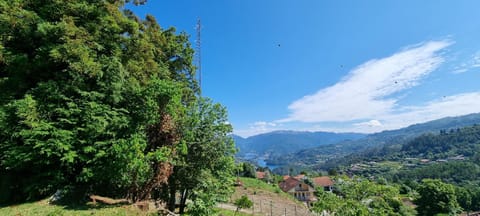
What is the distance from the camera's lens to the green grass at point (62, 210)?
690cm

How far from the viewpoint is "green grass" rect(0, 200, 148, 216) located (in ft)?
22.6

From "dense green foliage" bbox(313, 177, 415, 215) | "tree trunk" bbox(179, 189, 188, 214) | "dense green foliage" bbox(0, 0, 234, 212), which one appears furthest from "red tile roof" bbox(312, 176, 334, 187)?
"dense green foliage" bbox(0, 0, 234, 212)

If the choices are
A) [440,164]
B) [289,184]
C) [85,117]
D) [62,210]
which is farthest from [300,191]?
[440,164]

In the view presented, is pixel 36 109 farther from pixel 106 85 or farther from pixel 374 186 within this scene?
pixel 374 186

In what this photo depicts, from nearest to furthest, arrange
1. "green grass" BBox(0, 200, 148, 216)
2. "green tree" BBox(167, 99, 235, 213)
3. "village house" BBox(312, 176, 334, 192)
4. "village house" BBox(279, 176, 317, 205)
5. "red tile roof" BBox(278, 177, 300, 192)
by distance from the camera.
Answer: "green grass" BBox(0, 200, 148, 216) → "green tree" BBox(167, 99, 235, 213) → "village house" BBox(279, 176, 317, 205) → "red tile roof" BBox(278, 177, 300, 192) → "village house" BBox(312, 176, 334, 192)

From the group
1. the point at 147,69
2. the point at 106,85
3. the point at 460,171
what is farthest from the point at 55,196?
the point at 460,171

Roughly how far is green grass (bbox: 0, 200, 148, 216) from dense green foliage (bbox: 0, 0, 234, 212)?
2.55 ft

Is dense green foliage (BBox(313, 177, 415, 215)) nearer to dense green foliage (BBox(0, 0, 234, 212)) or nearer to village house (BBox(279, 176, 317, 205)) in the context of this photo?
dense green foliage (BBox(0, 0, 234, 212))

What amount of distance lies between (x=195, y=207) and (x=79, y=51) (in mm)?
7437

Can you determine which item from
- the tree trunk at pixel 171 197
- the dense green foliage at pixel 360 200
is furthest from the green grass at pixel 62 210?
the dense green foliage at pixel 360 200

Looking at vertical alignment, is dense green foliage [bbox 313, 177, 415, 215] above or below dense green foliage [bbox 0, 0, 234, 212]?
below

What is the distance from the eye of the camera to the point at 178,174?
10.3m

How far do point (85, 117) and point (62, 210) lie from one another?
310 centimetres

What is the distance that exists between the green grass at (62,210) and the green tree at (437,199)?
30.0 metres
